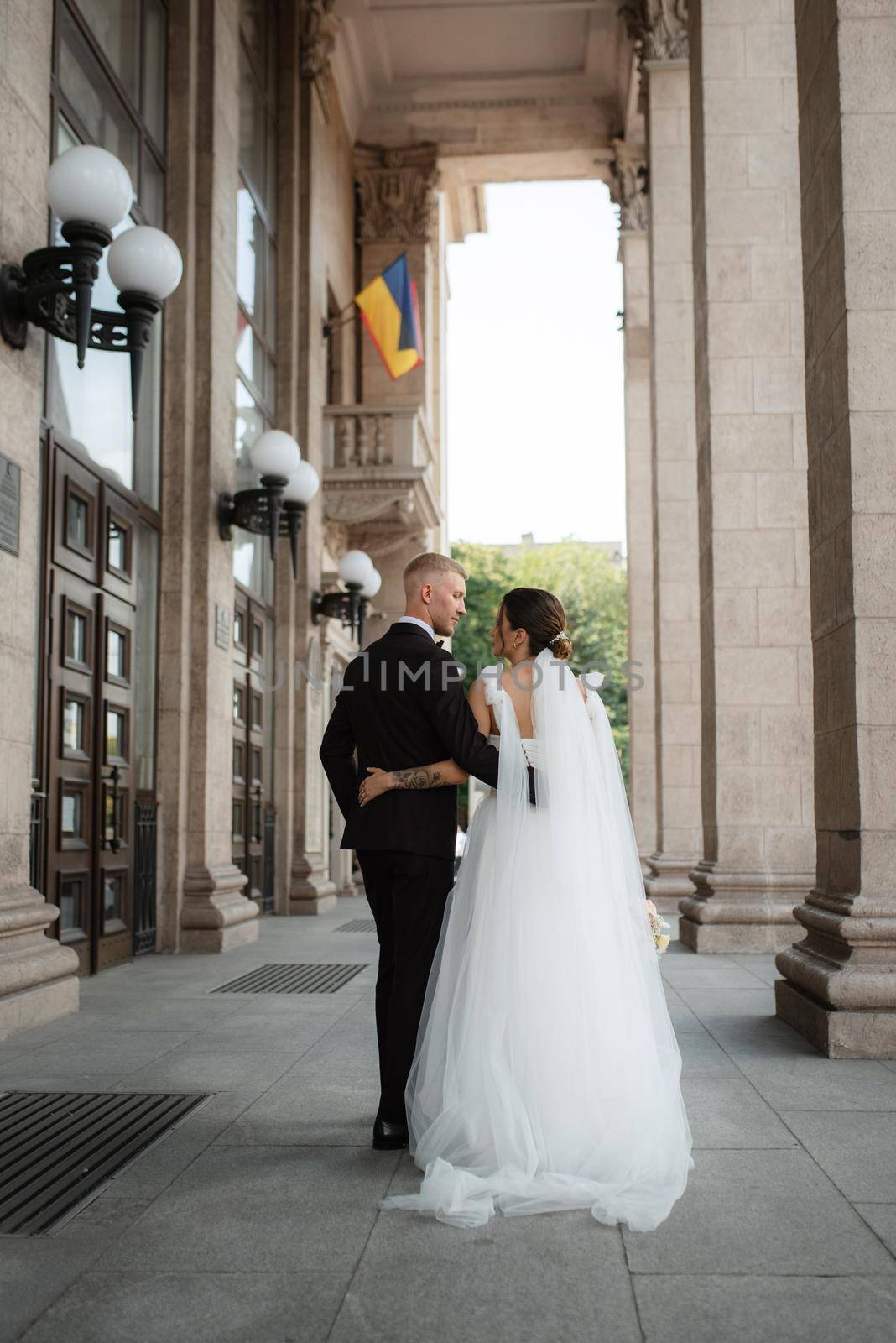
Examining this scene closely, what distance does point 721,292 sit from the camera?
10523 millimetres

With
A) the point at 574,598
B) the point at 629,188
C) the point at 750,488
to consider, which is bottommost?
the point at 750,488

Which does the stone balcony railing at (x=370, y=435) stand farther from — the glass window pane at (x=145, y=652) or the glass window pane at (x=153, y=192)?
the glass window pane at (x=145, y=652)

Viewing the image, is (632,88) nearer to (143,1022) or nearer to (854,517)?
(854,517)

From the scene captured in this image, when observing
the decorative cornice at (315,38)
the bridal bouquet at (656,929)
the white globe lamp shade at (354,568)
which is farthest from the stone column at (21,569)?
the decorative cornice at (315,38)

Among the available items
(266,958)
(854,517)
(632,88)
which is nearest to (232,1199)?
(854,517)

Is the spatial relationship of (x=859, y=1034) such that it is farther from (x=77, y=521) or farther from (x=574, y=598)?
(x=574, y=598)

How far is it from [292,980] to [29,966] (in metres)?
2.68

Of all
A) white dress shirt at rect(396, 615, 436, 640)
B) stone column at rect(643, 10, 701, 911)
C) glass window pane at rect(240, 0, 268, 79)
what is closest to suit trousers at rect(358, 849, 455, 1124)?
white dress shirt at rect(396, 615, 436, 640)

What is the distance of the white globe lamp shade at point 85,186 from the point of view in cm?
695

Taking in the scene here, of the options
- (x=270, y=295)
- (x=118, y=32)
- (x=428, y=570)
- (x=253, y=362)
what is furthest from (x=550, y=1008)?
(x=270, y=295)

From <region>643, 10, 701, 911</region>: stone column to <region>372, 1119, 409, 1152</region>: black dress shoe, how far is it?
933 centimetres

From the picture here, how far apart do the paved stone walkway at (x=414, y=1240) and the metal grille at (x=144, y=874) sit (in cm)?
420

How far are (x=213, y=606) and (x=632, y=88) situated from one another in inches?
589

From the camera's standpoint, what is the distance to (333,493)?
59.2 ft
